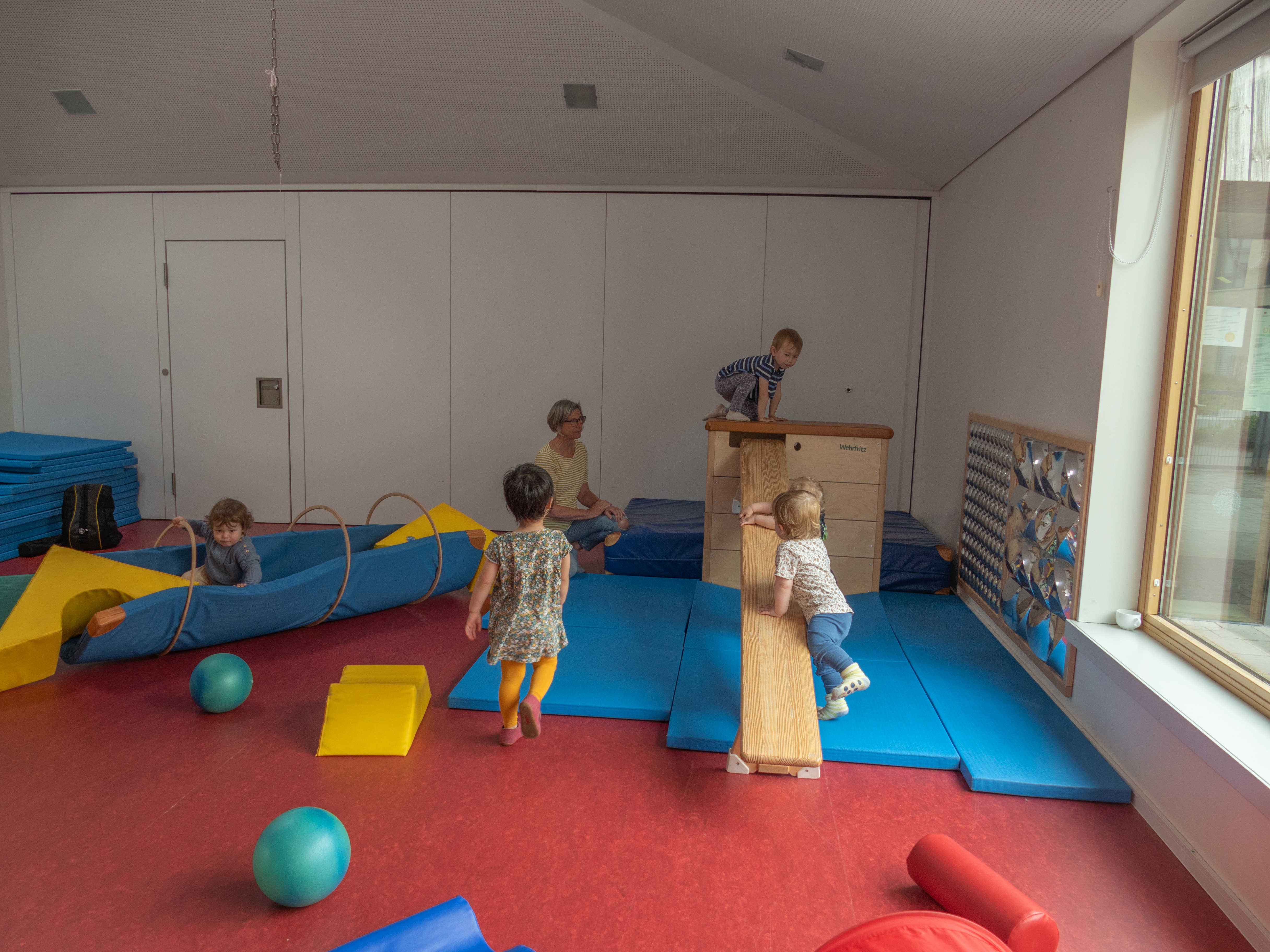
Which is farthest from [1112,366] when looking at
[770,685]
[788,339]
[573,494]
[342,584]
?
[342,584]

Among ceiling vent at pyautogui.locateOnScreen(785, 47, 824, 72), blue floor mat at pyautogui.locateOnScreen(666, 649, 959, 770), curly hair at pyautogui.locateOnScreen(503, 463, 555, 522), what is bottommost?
blue floor mat at pyautogui.locateOnScreen(666, 649, 959, 770)

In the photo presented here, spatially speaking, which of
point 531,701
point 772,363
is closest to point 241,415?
point 772,363

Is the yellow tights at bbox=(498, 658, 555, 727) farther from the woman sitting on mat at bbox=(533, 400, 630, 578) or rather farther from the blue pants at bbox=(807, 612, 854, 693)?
the woman sitting on mat at bbox=(533, 400, 630, 578)

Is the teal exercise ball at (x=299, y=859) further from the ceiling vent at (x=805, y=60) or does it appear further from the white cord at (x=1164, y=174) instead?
the ceiling vent at (x=805, y=60)

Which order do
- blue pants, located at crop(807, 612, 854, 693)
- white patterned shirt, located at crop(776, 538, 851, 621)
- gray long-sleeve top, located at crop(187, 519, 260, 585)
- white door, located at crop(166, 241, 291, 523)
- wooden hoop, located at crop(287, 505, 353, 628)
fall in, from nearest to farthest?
blue pants, located at crop(807, 612, 854, 693) → white patterned shirt, located at crop(776, 538, 851, 621) → wooden hoop, located at crop(287, 505, 353, 628) → gray long-sleeve top, located at crop(187, 519, 260, 585) → white door, located at crop(166, 241, 291, 523)

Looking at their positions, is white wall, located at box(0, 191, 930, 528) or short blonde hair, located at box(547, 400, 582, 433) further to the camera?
white wall, located at box(0, 191, 930, 528)

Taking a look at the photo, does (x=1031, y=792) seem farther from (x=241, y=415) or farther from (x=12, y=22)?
(x=12, y=22)

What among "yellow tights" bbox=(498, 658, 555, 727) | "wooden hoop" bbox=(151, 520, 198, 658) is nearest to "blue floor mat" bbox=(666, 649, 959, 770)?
"yellow tights" bbox=(498, 658, 555, 727)

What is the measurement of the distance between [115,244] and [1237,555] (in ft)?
27.9

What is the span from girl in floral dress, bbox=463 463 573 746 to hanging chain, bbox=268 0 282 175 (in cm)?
311

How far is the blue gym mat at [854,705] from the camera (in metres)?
3.29

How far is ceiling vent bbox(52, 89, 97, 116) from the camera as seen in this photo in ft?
21.2

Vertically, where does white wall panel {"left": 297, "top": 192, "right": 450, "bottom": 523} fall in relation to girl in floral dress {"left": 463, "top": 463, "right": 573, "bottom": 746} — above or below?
A: above

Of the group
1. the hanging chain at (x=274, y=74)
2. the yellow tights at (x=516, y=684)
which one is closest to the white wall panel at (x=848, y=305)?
the hanging chain at (x=274, y=74)
